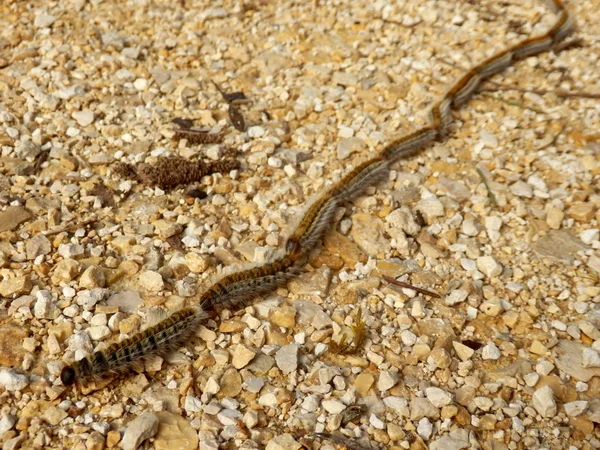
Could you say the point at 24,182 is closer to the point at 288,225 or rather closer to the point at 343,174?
the point at 288,225

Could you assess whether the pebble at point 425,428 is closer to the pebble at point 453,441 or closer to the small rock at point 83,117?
the pebble at point 453,441

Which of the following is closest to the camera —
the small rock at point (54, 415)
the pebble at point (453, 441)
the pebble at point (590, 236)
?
the small rock at point (54, 415)

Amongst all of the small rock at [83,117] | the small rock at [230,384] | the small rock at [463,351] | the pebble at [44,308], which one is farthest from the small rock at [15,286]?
the small rock at [463,351]

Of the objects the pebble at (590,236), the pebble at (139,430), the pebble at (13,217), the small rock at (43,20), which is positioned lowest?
the pebble at (590,236)

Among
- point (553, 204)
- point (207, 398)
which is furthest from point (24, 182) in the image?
point (553, 204)

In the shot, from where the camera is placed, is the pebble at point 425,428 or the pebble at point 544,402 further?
the pebble at point 544,402

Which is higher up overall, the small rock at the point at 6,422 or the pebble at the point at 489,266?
the small rock at the point at 6,422
